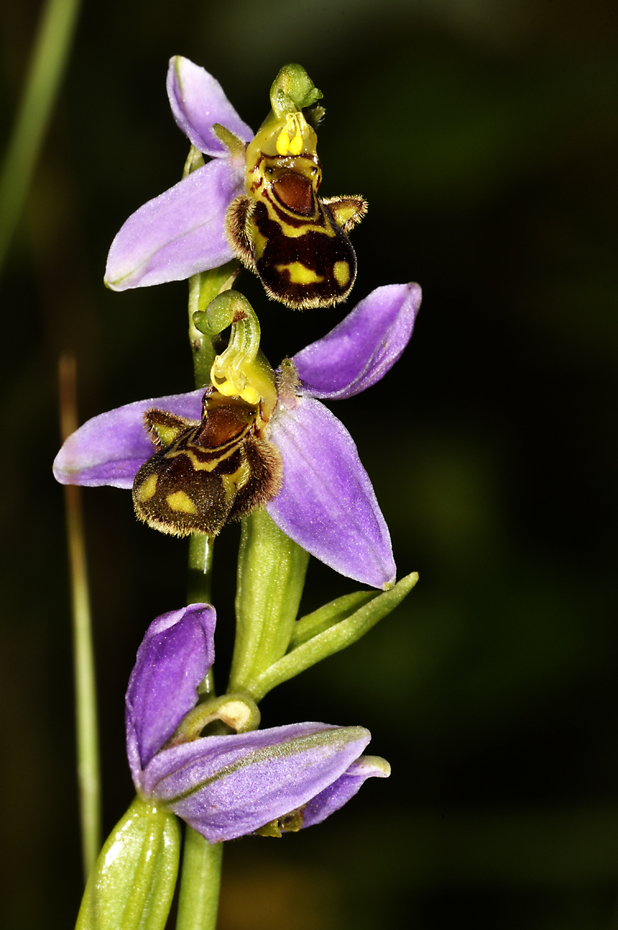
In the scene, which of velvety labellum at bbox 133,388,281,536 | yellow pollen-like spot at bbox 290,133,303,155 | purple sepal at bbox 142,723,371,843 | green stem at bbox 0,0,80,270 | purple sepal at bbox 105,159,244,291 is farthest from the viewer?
green stem at bbox 0,0,80,270

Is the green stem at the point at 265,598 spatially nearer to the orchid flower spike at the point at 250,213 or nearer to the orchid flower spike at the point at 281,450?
the orchid flower spike at the point at 281,450

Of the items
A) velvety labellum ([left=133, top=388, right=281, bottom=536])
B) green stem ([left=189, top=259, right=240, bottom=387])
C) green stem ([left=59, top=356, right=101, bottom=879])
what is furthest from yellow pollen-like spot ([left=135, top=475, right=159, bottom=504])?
green stem ([left=189, top=259, right=240, bottom=387])

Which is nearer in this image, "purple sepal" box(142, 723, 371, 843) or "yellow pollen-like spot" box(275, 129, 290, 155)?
"purple sepal" box(142, 723, 371, 843)

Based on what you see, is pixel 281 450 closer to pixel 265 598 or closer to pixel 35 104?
pixel 265 598

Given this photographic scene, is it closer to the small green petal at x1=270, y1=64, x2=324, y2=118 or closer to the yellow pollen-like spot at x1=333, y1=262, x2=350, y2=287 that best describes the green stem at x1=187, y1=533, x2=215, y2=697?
the yellow pollen-like spot at x1=333, y1=262, x2=350, y2=287

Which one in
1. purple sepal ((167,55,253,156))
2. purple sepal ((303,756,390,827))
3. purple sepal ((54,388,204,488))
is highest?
purple sepal ((167,55,253,156))

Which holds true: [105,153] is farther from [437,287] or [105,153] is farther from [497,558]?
[497,558]

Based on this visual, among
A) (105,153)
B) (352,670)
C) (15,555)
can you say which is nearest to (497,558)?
(352,670)
